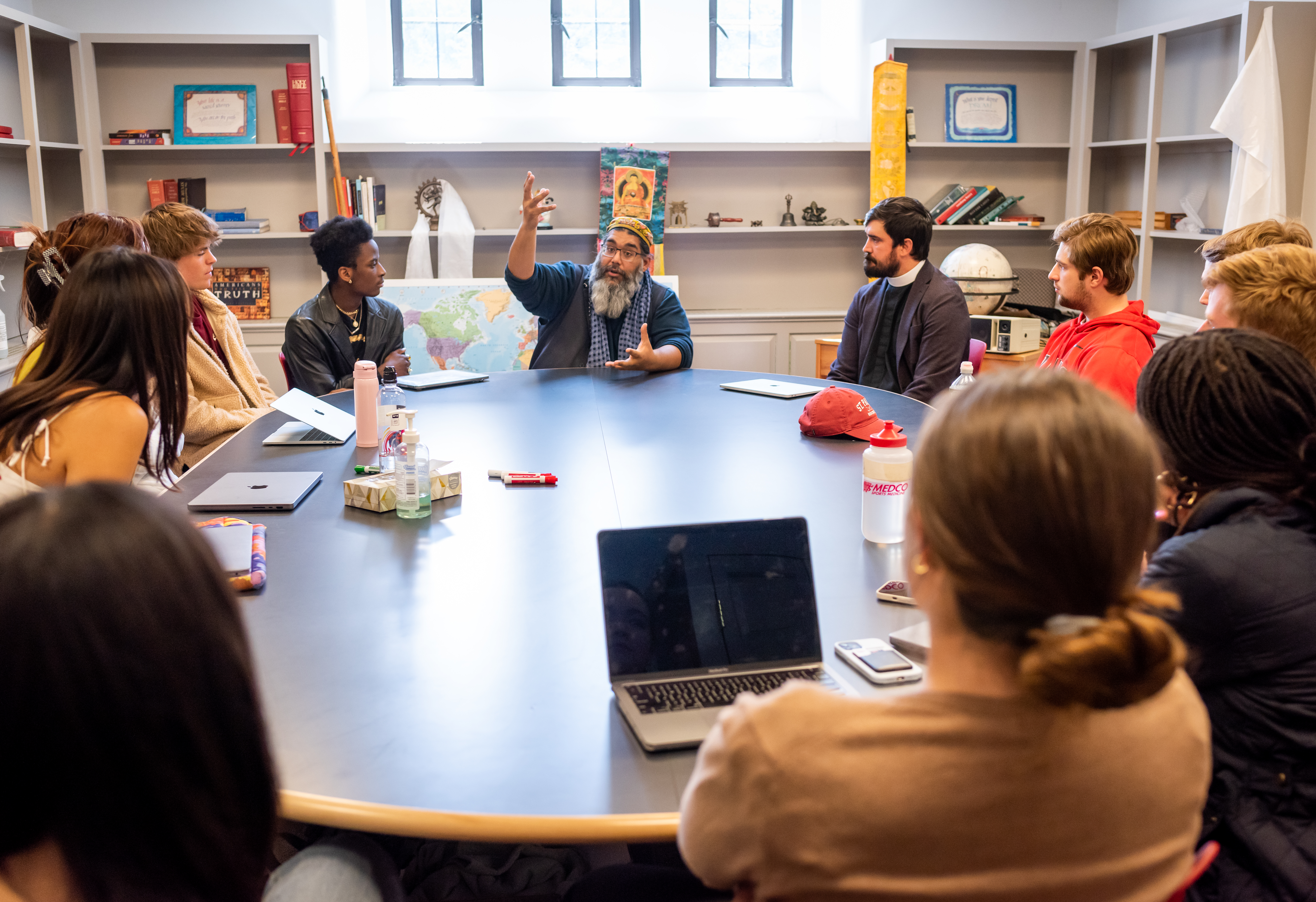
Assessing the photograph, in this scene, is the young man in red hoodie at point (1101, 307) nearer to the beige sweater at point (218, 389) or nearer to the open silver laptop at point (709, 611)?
the open silver laptop at point (709, 611)

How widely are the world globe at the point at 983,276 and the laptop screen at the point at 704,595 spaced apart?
4059 millimetres

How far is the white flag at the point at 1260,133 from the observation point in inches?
162

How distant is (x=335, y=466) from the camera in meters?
2.39

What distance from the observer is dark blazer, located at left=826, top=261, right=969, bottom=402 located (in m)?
3.60

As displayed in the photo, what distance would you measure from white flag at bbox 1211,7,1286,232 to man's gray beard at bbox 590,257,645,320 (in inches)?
95.0

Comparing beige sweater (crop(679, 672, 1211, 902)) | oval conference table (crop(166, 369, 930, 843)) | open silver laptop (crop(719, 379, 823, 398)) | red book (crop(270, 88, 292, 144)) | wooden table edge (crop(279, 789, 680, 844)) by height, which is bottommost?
wooden table edge (crop(279, 789, 680, 844))

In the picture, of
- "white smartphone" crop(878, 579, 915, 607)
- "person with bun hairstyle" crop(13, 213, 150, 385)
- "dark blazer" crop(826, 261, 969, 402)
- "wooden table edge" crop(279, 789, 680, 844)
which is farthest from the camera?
"dark blazer" crop(826, 261, 969, 402)

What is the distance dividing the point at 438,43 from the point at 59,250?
11.1 feet

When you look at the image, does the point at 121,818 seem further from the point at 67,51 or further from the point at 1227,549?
the point at 67,51

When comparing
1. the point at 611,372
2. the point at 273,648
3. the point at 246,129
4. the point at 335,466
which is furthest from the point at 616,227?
the point at 273,648

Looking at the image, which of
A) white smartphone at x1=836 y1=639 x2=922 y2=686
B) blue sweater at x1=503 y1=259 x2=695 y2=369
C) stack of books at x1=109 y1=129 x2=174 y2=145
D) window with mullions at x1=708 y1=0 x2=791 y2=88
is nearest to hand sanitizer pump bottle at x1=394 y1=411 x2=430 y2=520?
white smartphone at x1=836 y1=639 x2=922 y2=686

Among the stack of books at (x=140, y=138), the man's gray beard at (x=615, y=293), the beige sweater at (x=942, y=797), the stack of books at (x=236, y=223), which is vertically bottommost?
the beige sweater at (x=942, y=797)

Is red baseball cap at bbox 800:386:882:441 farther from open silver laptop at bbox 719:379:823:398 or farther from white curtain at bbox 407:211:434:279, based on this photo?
white curtain at bbox 407:211:434:279

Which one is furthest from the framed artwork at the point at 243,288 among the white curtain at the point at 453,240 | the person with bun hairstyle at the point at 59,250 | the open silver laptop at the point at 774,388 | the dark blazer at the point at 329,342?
the open silver laptop at the point at 774,388
